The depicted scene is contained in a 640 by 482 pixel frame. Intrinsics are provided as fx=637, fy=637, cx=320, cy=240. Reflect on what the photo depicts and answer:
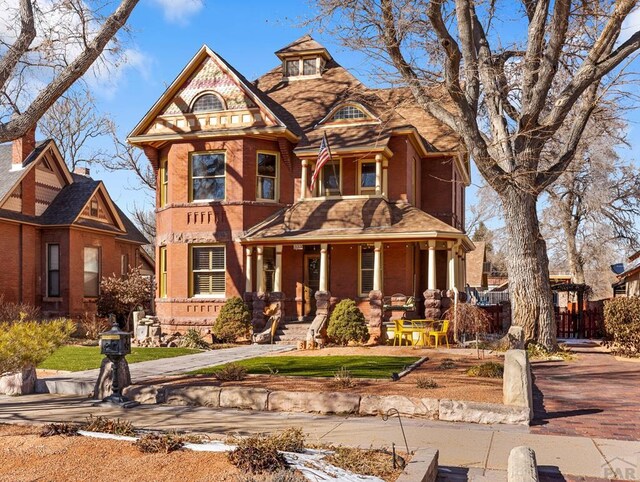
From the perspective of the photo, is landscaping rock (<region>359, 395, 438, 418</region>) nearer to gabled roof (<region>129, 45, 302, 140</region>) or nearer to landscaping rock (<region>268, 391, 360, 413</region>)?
landscaping rock (<region>268, 391, 360, 413</region>)

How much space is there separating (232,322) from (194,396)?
1129cm

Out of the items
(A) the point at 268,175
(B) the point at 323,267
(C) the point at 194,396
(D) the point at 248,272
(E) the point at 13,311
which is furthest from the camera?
(A) the point at 268,175

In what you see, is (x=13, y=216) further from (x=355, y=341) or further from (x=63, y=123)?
(x=63, y=123)

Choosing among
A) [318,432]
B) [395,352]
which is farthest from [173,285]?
[318,432]

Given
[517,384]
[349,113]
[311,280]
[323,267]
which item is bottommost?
[517,384]

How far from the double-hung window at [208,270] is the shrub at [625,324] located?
12810 mm

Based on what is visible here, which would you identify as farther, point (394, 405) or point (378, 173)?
point (378, 173)

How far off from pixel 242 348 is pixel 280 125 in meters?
8.01

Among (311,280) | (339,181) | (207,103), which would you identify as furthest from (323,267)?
(207,103)

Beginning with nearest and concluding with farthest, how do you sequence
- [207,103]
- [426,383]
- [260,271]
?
[426,383], [260,271], [207,103]

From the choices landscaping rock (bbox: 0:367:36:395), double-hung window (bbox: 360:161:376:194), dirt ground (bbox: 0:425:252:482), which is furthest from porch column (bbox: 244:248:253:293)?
dirt ground (bbox: 0:425:252:482)

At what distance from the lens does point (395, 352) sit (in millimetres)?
16500

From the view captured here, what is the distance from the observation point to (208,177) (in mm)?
23469

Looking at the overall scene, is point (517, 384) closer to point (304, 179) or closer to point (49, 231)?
point (304, 179)
